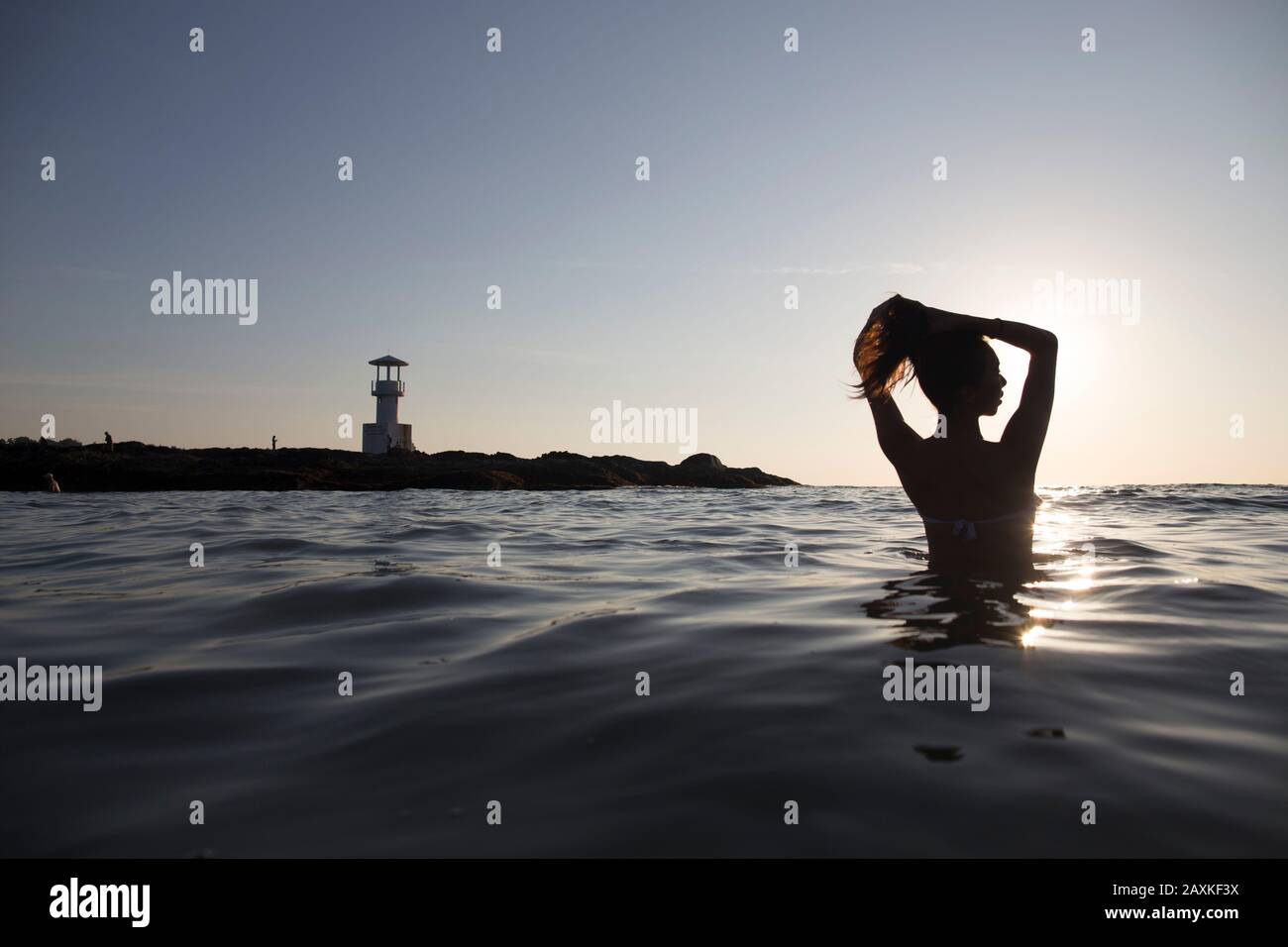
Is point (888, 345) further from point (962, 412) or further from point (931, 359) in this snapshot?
point (962, 412)

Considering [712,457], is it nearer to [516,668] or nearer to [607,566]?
[607,566]

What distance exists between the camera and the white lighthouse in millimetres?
46125

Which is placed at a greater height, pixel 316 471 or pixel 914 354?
pixel 914 354

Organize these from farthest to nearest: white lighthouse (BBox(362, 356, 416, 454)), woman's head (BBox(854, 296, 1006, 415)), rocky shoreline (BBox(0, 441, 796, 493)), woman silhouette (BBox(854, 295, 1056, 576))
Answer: white lighthouse (BBox(362, 356, 416, 454)) < rocky shoreline (BBox(0, 441, 796, 493)) < woman's head (BBox(854, 296, 1006, 415)) < woman silhouette (BBox(854, 295, 1056, 576))

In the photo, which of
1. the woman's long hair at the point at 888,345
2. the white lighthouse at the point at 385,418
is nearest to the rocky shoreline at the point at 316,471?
the white lighthouse at the point at 385,418

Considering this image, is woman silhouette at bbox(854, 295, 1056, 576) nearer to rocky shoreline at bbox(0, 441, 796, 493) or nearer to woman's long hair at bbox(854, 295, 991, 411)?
woman's long hair at bbox(854, 295, 991, 411)

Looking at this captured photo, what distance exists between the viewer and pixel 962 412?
4785 mm

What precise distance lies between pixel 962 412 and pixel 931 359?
1.31ft

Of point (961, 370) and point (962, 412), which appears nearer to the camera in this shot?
point (961, 370)

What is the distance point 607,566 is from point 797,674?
155 inches

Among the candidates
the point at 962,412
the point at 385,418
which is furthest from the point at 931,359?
the point at 385,418

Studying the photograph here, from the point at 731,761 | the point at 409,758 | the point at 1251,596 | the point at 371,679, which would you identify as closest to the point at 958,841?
the point at 731,761

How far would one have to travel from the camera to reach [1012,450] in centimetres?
469

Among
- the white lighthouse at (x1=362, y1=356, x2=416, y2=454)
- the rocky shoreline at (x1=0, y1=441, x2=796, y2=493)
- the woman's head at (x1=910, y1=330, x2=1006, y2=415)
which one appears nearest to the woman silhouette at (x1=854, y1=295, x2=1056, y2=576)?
the woman's head at (x1=910, y1=330, x2=1006, y2=415)
